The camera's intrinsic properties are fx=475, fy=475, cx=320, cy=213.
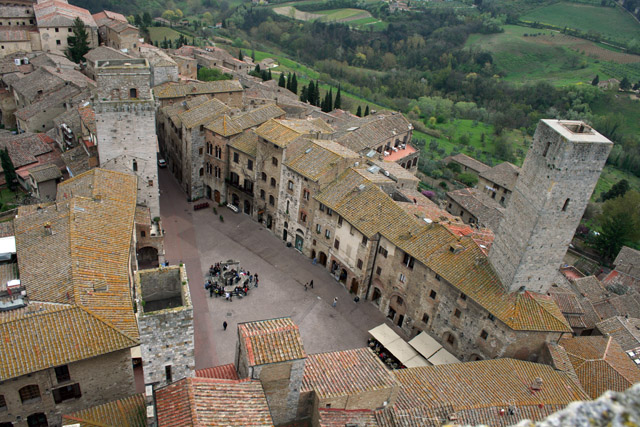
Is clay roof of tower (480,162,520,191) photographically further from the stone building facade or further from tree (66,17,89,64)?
tree (66,17,89,64)

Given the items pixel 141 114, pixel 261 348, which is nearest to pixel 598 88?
pixel 141 114

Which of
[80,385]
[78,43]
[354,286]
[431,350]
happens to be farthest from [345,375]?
[78,43]

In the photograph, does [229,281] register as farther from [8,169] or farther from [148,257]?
[8,169]

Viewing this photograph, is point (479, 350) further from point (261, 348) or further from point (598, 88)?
point (598, 88)

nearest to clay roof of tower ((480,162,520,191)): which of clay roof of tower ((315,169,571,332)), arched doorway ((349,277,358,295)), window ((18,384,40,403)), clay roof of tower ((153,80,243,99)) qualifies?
clay roof of tower ((315,169,571,332))

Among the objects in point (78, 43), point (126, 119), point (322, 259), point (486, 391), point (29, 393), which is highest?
point (126, 119)
